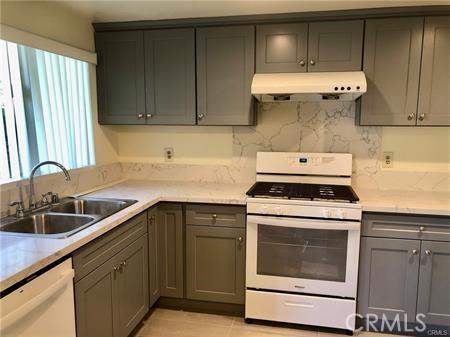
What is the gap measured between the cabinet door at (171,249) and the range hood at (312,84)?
1060mm

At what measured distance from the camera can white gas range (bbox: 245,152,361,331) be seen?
234cm

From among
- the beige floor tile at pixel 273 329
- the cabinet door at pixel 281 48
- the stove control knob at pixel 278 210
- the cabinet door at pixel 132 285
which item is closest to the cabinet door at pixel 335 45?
the cabinet door at pixel 281 48

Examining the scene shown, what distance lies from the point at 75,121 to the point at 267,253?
176 centimetres

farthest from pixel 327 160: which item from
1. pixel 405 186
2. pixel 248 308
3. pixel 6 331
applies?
pixel 6 331

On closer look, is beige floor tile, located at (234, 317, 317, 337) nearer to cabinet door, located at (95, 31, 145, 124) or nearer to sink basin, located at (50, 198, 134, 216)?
sink basin, located at (50, 198, 134, 216)

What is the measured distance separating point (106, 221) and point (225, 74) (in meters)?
1.45

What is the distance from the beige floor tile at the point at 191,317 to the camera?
103 inches

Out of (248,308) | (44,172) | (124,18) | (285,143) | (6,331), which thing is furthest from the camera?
(285,143)

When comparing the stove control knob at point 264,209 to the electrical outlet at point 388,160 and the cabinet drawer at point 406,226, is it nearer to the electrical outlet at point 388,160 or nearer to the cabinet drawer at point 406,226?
the cabinet drawer at point 406,226

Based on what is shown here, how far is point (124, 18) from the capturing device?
2738mm

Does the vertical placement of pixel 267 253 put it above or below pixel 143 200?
below

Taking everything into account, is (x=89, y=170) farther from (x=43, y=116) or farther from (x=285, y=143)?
(x=285, y=143)

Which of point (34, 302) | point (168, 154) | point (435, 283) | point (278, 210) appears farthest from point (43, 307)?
point (435, 283)

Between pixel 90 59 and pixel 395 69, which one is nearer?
pixel 395 69
